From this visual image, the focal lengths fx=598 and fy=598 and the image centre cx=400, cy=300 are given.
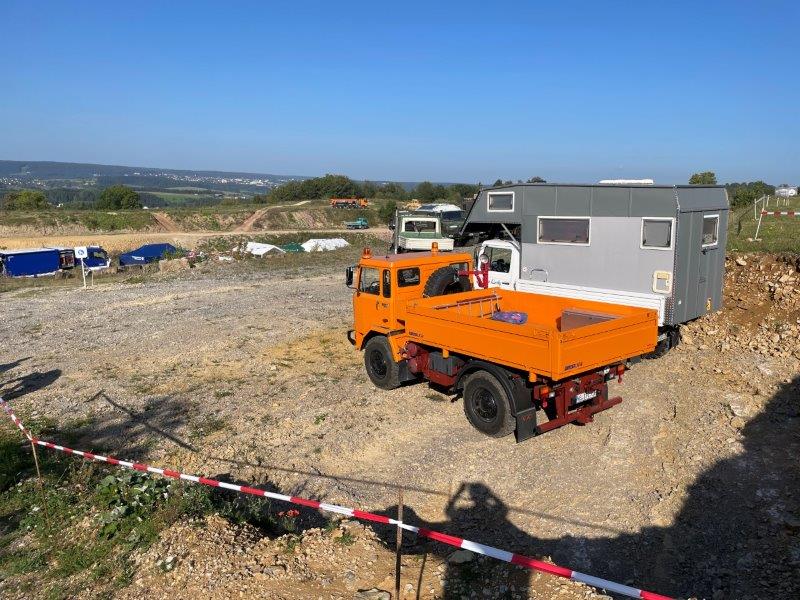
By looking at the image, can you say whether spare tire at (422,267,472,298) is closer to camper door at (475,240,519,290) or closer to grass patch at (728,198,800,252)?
camper door at (475,240,519,290)

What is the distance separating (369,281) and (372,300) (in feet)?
1.35

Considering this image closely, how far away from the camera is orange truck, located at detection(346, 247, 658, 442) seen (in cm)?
808

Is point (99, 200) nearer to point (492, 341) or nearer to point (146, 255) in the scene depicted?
point (146, 255)

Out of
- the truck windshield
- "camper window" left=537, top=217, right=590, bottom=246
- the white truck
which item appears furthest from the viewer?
the truck windshield

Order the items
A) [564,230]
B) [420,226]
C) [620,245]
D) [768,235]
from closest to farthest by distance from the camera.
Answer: [620,245], [564,230], [768,235], [420,226]

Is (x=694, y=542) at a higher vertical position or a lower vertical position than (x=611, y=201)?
lower

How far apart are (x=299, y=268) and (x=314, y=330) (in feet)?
49.6

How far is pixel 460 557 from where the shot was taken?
568 cm

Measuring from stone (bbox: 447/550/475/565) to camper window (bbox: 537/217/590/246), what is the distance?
8.24 meters

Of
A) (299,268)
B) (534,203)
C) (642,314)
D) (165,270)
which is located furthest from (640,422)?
(165,270)

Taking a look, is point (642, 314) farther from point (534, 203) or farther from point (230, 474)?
point (230, 474)

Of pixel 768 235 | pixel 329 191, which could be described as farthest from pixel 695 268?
pixel 329 191

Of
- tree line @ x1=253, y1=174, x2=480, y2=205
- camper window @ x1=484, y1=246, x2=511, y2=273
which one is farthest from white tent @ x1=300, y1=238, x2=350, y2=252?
tree line @ x1=253, y1=174, x2=480, y2=205

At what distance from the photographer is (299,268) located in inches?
1193
